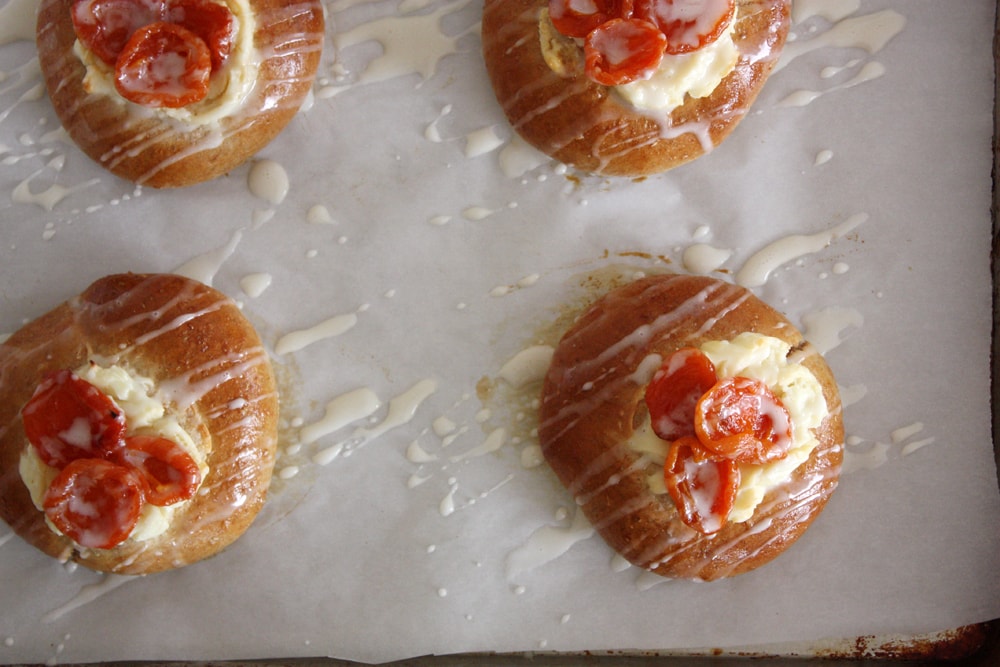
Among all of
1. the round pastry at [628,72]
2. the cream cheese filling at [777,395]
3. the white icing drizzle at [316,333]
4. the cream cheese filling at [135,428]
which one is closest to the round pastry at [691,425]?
the cream cheese filling at [777,395]

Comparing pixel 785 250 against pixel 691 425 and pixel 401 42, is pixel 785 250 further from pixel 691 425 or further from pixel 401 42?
pixel 401 42

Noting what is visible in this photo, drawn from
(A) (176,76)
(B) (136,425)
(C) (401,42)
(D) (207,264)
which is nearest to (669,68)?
(C) (401,42)

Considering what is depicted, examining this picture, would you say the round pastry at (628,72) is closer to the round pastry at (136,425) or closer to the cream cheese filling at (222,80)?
the cream cheese filling at (222,80)

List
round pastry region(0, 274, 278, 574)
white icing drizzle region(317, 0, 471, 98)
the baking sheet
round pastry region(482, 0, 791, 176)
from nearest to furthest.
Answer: round pastry region(0, 274, 278, 574)
round pastry region(482, 0, 791, 176)
the baking sheet
white icing drizzle region(317, 0, 471, 98)

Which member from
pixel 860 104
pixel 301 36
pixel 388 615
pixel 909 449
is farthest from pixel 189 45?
pixel 909 449

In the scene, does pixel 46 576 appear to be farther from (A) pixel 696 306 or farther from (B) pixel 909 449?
(B) pixel 909 449

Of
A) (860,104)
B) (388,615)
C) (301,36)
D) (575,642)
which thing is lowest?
(575,642)

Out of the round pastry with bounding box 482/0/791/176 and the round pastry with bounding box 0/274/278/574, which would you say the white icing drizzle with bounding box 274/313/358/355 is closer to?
the round pastry with bounding box 0/274/278/574

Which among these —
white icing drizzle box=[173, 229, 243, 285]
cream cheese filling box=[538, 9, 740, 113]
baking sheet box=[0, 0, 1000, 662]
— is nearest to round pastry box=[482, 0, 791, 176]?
cream cheese filling box=[538, 9, 740, 113]
